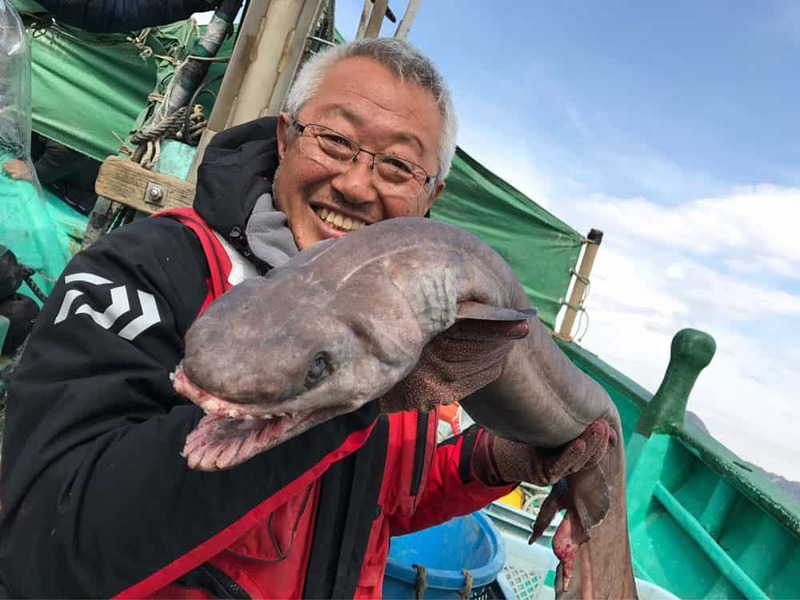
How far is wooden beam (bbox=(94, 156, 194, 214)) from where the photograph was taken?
3.42 meters

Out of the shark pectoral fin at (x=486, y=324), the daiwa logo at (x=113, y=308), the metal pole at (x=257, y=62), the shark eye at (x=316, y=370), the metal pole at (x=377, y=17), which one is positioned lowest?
the daiwa logo at (x=113, y=308)

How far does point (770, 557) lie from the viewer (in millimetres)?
3734

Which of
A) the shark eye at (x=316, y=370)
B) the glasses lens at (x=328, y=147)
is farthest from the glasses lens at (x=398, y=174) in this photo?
the shark eye at (x=316, y=370)

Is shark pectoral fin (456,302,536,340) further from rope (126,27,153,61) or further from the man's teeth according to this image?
rope (126,27,153,61)

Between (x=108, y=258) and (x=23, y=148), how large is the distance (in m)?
2.91

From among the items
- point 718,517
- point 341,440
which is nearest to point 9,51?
point 341,440

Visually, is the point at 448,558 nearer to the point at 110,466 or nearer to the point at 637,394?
the point at 110,466

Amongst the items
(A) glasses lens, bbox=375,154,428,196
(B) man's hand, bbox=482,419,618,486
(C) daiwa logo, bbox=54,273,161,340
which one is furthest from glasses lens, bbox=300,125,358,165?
(B) man's hand, bbox=482,419,618,486

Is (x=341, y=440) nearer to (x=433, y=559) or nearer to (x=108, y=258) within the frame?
(x=108, y=258)

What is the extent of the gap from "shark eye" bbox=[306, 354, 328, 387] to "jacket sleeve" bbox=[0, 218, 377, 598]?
0.65 ft

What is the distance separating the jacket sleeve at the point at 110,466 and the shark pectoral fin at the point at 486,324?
280mm

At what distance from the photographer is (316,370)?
1063 mm

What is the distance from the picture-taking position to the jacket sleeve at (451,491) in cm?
215

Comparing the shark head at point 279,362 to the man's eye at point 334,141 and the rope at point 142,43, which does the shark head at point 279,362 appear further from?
the rope at point 142,43
